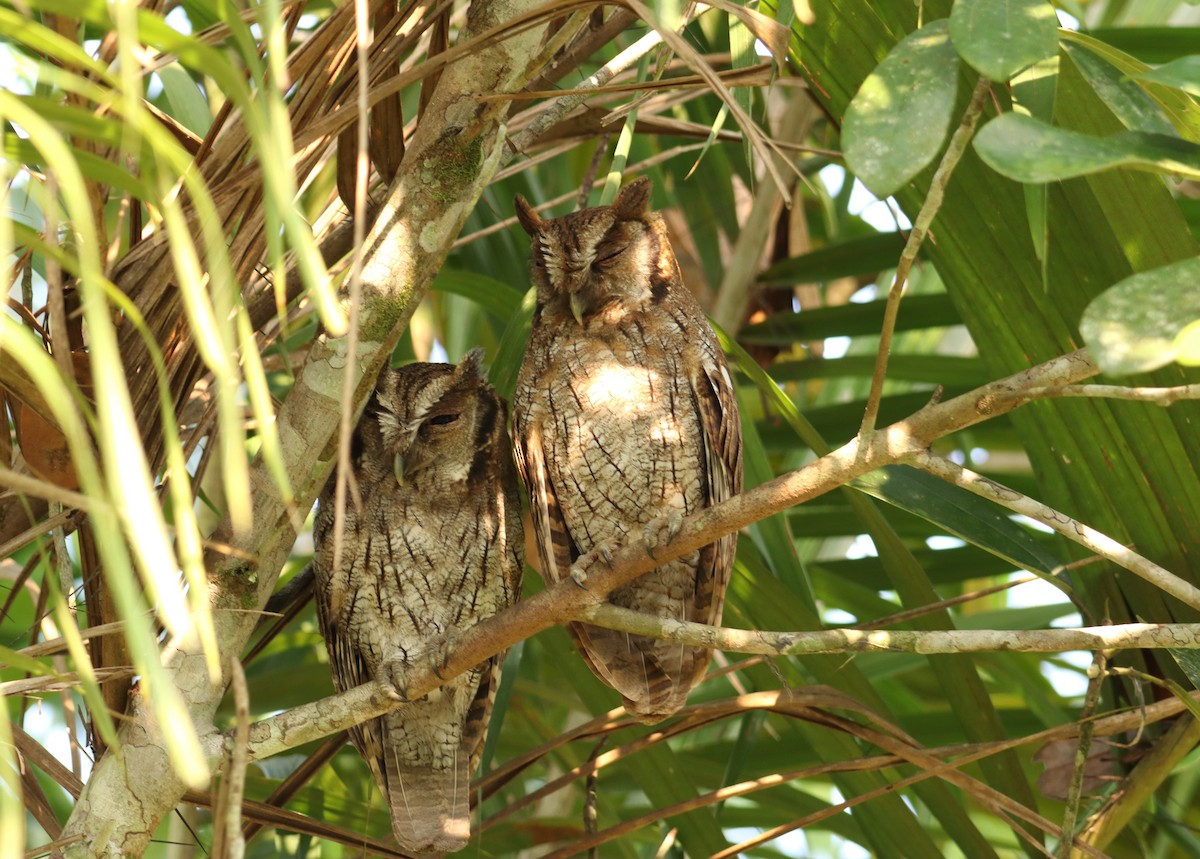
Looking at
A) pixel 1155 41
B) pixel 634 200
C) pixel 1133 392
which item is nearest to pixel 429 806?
pixel 634 200

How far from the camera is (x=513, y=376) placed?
2531 mm

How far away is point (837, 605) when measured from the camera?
297 centimetres

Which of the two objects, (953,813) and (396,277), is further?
(953,813)

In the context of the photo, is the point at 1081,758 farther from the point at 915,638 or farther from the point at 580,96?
the point at 580,96

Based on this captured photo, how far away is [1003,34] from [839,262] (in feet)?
6.91

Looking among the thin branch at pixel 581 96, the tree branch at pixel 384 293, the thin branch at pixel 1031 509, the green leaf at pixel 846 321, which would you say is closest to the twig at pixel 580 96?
the thin branch at pixel 581 96

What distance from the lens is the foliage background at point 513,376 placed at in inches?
33.4

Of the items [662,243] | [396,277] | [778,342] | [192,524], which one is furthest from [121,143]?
[778,342]

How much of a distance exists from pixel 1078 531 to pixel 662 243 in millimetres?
1560

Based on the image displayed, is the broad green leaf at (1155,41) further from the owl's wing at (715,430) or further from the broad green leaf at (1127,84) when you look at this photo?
the broad green leaf at (1127,84)

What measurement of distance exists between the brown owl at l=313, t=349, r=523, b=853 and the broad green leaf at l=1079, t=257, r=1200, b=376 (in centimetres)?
198

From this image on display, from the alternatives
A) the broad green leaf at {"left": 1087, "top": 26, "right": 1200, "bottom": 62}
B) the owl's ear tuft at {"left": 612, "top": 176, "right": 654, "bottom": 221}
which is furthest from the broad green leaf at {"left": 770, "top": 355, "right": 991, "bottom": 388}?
the broad green leaf at {"left": 1087, "top": 26, "right": 1200, "bottom": 62}

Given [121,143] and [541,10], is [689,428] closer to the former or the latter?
[541,10]

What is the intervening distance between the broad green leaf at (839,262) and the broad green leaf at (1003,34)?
1.92m
